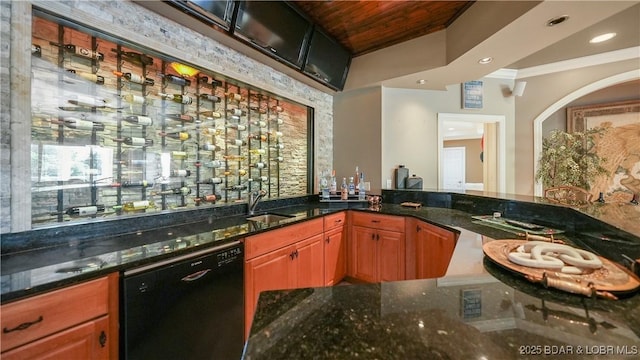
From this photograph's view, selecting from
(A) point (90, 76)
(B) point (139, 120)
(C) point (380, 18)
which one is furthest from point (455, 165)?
(A) point (90, 76)

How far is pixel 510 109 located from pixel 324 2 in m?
3.36

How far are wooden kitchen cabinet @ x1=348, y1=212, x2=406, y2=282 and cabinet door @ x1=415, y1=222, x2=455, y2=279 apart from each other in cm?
17

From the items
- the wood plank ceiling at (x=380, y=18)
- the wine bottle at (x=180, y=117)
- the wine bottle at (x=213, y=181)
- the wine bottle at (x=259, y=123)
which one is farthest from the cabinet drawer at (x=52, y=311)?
the wood plank ceiling at (x=380, y=18)

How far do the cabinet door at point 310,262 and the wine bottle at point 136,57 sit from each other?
5.77 feet

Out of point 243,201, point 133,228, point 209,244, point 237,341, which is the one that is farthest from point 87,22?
point 237,341

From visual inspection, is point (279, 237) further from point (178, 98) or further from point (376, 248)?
point (178, 98)

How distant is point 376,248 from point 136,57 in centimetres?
256

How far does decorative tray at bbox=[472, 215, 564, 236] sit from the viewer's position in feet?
5.13

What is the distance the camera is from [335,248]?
2523mm

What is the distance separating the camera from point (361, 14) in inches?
89.8

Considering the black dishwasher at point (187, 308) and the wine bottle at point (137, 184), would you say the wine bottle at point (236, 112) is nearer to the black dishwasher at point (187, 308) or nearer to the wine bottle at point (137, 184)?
the wine bottle at point (137, 184)

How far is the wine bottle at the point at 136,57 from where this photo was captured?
1.59 m

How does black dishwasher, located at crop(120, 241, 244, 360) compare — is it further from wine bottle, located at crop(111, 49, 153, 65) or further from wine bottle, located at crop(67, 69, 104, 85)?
wine bottle, located at crop(111, 49, 153, 65)

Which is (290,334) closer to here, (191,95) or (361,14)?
(191,95)
